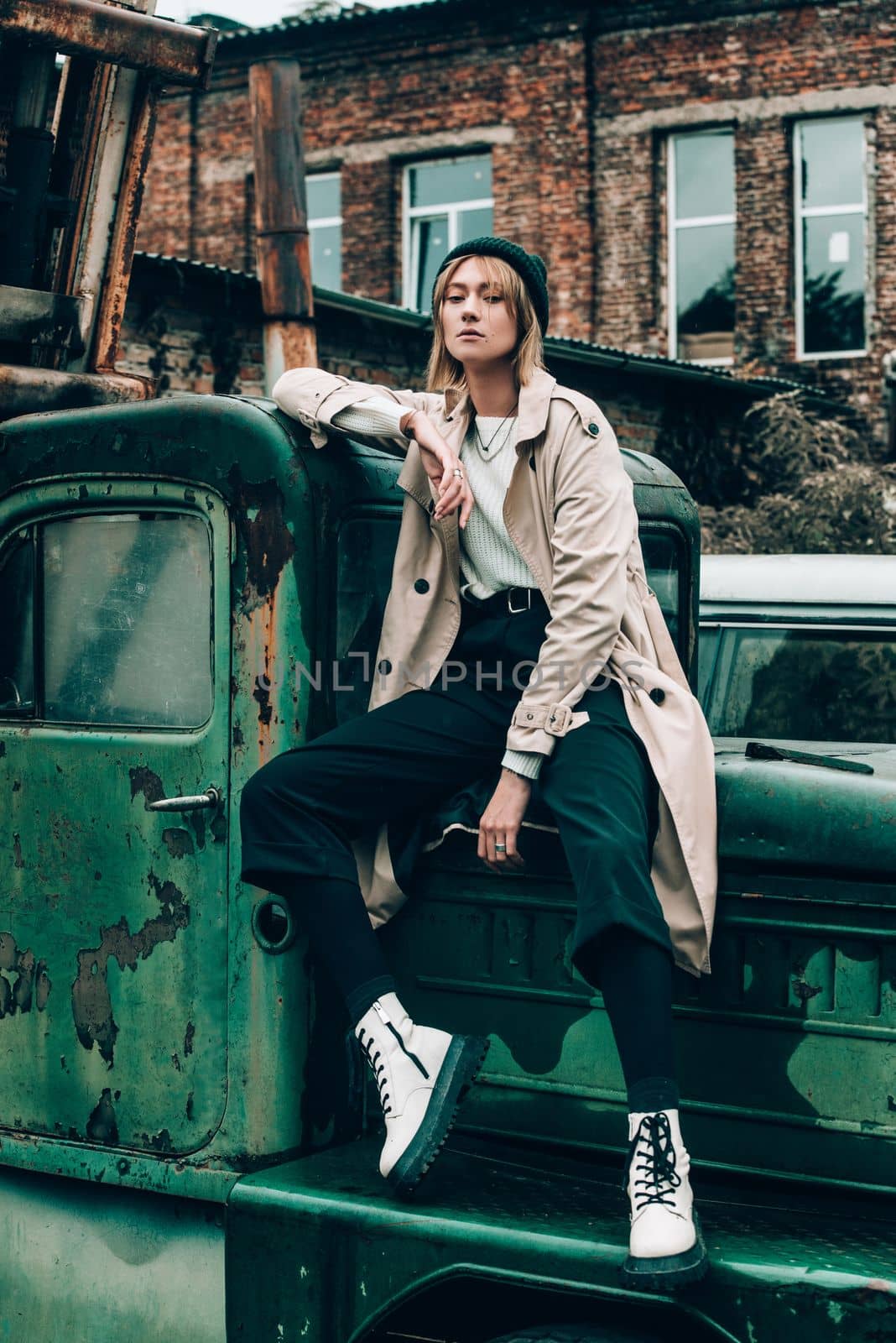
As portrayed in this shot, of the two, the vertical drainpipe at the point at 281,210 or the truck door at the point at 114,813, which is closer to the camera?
the truck door at the point at 114,813

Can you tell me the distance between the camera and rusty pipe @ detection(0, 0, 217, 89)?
127 inches

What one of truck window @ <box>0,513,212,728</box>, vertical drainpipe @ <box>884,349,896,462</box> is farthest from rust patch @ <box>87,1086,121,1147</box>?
vertical drainpipe @ <box>884,349,896,462</box>

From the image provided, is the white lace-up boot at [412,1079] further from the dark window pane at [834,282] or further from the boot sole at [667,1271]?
the dark window pane at [834,282]

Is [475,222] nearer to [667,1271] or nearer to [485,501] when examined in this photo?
[485,501]

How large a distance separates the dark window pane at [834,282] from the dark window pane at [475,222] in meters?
3.26

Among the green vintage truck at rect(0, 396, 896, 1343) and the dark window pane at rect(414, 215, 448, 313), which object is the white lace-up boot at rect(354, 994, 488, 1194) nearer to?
the green vintage truck at rect(0, 396, 896, 1343)

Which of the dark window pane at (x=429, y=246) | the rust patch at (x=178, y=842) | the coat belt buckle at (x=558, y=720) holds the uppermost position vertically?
the dark window pane at (x=429, y=246)

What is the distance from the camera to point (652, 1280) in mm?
2209

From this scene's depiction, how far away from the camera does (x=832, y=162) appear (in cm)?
1560

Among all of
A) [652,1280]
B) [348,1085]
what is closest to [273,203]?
[348,1085]

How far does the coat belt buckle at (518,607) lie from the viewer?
2.77 meters

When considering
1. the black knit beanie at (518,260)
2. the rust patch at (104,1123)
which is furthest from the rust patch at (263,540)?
the rust patch at (104,1123)

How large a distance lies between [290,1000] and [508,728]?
585 millimetres

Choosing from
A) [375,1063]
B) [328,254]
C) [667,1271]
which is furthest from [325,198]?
[667,1271]
